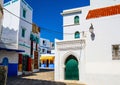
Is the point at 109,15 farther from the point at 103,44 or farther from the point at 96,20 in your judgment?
the point at 103,44

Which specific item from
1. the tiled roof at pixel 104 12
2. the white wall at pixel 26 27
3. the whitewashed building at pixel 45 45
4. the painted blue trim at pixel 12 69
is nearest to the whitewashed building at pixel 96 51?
the tiled roof at pixel 104 12

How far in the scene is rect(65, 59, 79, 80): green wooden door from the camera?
18234 mm

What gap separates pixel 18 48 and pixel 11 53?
1.14m

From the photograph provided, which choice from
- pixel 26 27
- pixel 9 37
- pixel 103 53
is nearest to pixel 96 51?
pixel 103 53

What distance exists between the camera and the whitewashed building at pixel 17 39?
2297cm

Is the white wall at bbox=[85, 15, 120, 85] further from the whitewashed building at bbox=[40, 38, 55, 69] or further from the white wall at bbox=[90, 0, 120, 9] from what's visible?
the whitewashed building at bbox=[40, 38, 55, 69]

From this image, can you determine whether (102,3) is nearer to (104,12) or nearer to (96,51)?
(104,12)

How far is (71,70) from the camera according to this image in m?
18.5

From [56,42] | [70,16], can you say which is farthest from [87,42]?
[70,16]

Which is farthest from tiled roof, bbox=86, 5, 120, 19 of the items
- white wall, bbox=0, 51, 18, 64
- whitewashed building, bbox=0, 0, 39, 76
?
white wall, bbox=0, 51, 18, 64

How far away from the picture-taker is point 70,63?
18.7 m

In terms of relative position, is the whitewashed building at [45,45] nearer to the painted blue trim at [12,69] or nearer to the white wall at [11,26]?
the white wall at [11,26]

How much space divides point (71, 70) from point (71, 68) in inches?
8.0

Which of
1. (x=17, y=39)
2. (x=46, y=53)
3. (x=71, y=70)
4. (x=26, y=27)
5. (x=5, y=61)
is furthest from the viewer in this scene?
(x=46, y=53)
